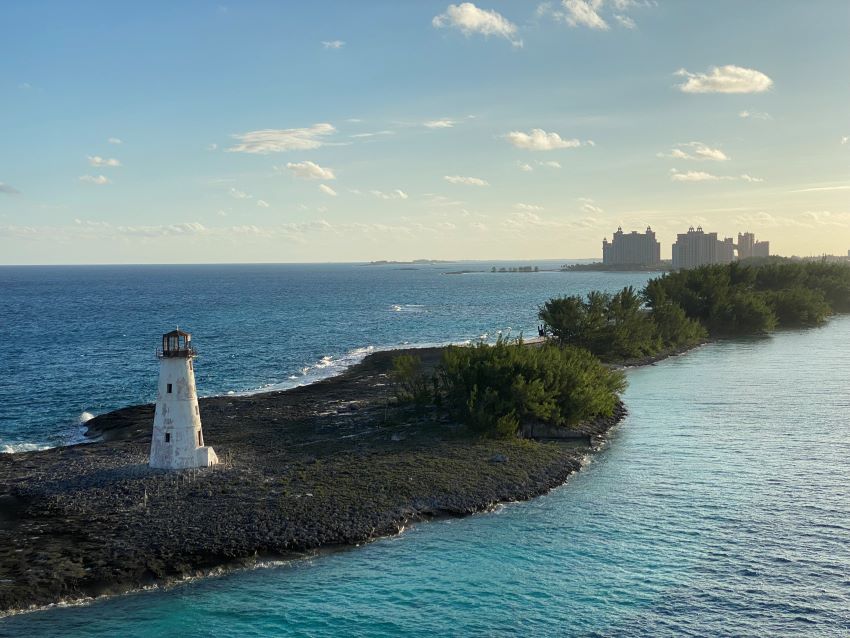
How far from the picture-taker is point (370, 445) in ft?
163

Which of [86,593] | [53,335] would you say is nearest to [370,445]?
[86,593]

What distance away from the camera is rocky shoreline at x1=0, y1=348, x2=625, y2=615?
32.5 metres

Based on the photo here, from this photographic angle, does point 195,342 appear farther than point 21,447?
Yes

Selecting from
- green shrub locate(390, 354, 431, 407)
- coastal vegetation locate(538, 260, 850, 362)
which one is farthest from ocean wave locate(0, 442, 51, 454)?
coastal vegetation locate(538, 260, 850, 362)

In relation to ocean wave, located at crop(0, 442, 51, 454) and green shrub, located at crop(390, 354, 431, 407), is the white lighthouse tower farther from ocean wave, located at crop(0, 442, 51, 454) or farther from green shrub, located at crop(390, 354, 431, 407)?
green shrub, located at crop(390, 354, 431, 407)

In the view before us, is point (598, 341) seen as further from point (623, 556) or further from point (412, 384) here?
point (623, 556)

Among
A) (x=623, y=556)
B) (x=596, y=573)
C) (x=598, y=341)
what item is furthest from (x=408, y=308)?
(x=596, y=573)

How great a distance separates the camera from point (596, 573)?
32281 mm

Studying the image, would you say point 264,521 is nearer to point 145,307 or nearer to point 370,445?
point 370,445

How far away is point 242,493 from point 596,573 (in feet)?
58.5

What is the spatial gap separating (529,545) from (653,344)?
63.2 meters

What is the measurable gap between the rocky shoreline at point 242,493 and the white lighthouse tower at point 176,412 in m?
0.92

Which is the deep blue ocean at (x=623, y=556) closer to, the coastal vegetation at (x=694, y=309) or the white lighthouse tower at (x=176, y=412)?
the white lighthouse tower at (x=176, y=412)

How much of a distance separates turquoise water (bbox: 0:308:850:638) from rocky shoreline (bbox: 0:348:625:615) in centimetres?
139
